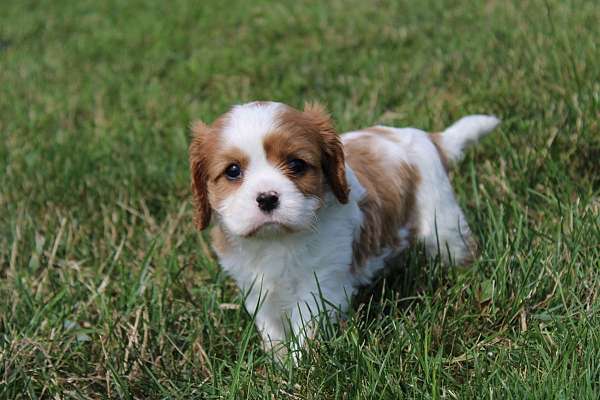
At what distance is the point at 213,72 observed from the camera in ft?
22.2

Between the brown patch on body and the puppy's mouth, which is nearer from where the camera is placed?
the puppy's mouth

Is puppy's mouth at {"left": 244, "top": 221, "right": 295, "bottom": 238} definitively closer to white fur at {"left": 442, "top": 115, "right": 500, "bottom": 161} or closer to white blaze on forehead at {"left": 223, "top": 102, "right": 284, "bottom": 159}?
white blaze on forehead at {"left": 223, "top": 102, "right": 284, "bottom": 159}

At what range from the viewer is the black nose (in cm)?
297

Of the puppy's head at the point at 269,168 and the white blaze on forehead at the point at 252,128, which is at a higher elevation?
the white blaze on forehead at the point at 252,128

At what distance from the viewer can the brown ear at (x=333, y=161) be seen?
3283 millimetres

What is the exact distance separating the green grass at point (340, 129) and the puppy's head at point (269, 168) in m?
0.49

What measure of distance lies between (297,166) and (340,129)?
6.71 feet

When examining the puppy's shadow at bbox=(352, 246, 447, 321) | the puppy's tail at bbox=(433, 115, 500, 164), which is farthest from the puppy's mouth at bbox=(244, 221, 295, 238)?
the puppy's tail at bbox=(433, 115, 500, 164)

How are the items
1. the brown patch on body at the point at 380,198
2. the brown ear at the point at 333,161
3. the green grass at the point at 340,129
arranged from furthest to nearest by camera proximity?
the brown patch on body at the point at 380,198 → the brown ear at the point at 333,161 → the green grass at the point at 340,129

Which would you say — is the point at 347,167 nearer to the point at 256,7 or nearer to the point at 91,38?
the point at 256,7

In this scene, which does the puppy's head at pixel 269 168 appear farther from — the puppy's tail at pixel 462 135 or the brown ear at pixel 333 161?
the puppy's tail at pixel 462 135

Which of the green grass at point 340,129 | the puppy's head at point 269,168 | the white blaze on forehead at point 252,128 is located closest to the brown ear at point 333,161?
the puppy's head at point 269,168

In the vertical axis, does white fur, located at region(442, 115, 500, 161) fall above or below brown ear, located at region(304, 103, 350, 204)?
below

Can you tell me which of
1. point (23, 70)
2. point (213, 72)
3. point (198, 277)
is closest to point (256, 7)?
point (213, 72)
